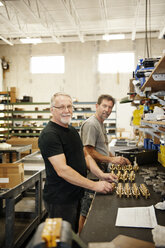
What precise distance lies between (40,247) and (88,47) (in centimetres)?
1157

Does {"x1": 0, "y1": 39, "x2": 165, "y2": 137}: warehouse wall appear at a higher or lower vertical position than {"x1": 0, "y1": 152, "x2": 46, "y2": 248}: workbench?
higher

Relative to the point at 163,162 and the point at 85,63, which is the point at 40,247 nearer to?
the point at 163,162

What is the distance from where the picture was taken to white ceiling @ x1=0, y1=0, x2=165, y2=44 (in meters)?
7.74

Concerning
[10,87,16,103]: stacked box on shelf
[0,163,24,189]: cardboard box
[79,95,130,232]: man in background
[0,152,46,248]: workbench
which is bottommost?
[0,152,46,248]: workbench

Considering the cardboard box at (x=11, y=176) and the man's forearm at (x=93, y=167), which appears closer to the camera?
the man's forearm at (x=93, y=167)

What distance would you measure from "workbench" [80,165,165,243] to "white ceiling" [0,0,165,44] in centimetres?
614

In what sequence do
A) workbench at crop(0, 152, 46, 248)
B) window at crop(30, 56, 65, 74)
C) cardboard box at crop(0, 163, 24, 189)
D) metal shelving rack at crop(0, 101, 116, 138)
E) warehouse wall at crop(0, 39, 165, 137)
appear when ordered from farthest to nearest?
1. window at crop(30, 56, 65, 74)
2. warehouse wall at crop(0, 39, 165, 137)
3. metal shelving rack at crop(0, 101, 116, 138)
4. cardboard box at crop(0, 163, 24, 189)
5. workbench at crop(0, 152, 46, 248)

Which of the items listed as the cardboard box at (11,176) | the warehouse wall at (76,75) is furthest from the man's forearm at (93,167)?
the warehouse wall at (76,75)

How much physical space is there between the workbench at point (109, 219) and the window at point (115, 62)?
973cm

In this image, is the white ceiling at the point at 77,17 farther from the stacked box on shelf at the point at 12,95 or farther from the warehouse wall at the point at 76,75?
the stacked box on shelf at the point at 12,95

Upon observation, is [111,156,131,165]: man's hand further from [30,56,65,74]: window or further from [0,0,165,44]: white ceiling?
[30,56,65,74]: window

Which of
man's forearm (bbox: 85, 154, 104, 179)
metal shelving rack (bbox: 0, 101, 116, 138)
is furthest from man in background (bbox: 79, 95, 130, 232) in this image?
metal shelving rack (bbox: 0, 101, 116, 138)

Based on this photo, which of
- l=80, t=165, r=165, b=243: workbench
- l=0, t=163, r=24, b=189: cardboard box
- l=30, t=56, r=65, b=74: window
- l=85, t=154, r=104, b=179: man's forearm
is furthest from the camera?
l=30, t=56, r=65, b=74: window

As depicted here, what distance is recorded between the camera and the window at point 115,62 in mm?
11172
